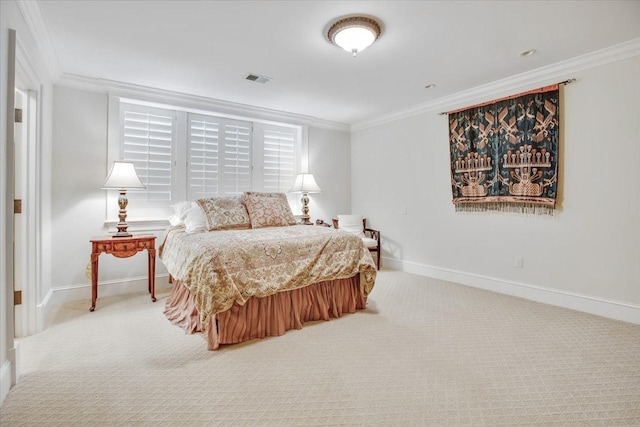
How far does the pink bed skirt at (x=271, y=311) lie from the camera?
245 cm

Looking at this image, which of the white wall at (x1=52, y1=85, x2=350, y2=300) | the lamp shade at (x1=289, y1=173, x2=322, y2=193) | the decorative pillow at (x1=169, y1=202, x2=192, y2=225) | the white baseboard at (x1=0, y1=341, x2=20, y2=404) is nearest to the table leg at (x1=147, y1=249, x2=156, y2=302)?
the decorative pillow at (x1=169, y1=202, x2=192, y2=225)

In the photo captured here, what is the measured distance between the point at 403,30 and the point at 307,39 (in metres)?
0.79

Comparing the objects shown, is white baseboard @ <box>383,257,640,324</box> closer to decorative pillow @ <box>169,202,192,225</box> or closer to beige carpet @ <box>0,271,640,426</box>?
beige carpet @ <box>0,271,640,426</box>

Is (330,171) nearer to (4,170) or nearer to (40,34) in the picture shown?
(40,34)

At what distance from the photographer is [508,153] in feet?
11.8

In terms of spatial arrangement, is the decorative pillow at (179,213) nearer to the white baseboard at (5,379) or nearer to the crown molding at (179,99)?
the crown molding at (179,99)

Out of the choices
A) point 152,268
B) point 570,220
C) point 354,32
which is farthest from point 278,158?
point 570,220

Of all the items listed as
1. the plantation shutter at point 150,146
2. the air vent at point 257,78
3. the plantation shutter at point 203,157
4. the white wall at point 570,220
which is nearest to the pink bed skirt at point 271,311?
the plantation shutter at point 150,146

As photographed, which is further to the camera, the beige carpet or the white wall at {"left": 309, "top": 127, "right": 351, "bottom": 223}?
the white wall at {"left": 309, "top": 127, "right": 351, "bottom": 223}

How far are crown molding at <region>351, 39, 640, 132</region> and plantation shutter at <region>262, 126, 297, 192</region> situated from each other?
169 centimetres

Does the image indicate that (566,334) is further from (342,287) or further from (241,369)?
(241,369)

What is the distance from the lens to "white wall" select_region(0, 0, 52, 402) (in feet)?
5.90

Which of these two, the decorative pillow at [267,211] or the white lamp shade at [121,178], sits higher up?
the white lamp shade at [121,178]

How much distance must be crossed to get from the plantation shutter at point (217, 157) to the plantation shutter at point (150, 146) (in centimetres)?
27
